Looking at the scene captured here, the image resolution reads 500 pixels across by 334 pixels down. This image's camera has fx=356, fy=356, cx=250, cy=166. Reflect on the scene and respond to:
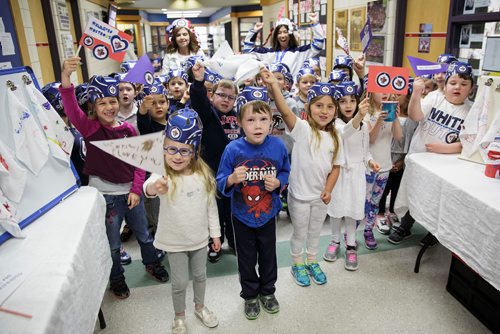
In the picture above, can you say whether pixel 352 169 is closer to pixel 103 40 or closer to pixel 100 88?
pixel 100 88

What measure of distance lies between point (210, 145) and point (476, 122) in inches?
64.2

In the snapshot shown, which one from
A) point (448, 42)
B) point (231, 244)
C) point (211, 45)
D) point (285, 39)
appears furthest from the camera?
point (211, 45)

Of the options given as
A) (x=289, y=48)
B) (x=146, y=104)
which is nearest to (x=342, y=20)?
(x=289, y=48)

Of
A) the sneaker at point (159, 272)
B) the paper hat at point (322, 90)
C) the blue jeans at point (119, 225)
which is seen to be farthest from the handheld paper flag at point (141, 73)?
the sneaker at point (159, 272)

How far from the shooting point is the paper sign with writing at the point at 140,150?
137 cm

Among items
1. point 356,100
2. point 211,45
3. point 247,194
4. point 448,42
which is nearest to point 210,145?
point 247,194

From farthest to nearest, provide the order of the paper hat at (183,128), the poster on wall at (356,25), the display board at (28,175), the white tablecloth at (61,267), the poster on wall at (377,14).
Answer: the poster on wall at (356,25), the poster on wall at (377,14), the paper hat at (183,128), the display board at (28,175), the white tablecloth at (61,267)

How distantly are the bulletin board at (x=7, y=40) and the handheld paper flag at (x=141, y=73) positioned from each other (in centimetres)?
203

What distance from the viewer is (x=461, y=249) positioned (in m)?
1.89

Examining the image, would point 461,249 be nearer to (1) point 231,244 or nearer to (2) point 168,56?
(1) point 231,244

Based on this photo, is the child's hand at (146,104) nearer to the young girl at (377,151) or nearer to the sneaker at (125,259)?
the sneaker at (125,259)

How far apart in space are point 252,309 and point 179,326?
41 centimetres

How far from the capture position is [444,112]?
241 centimetres

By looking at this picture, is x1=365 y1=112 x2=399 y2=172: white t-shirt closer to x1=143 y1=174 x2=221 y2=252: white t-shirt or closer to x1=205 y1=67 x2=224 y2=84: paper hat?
x1=205 y1=67 x2=224 y2=84: paper hat
